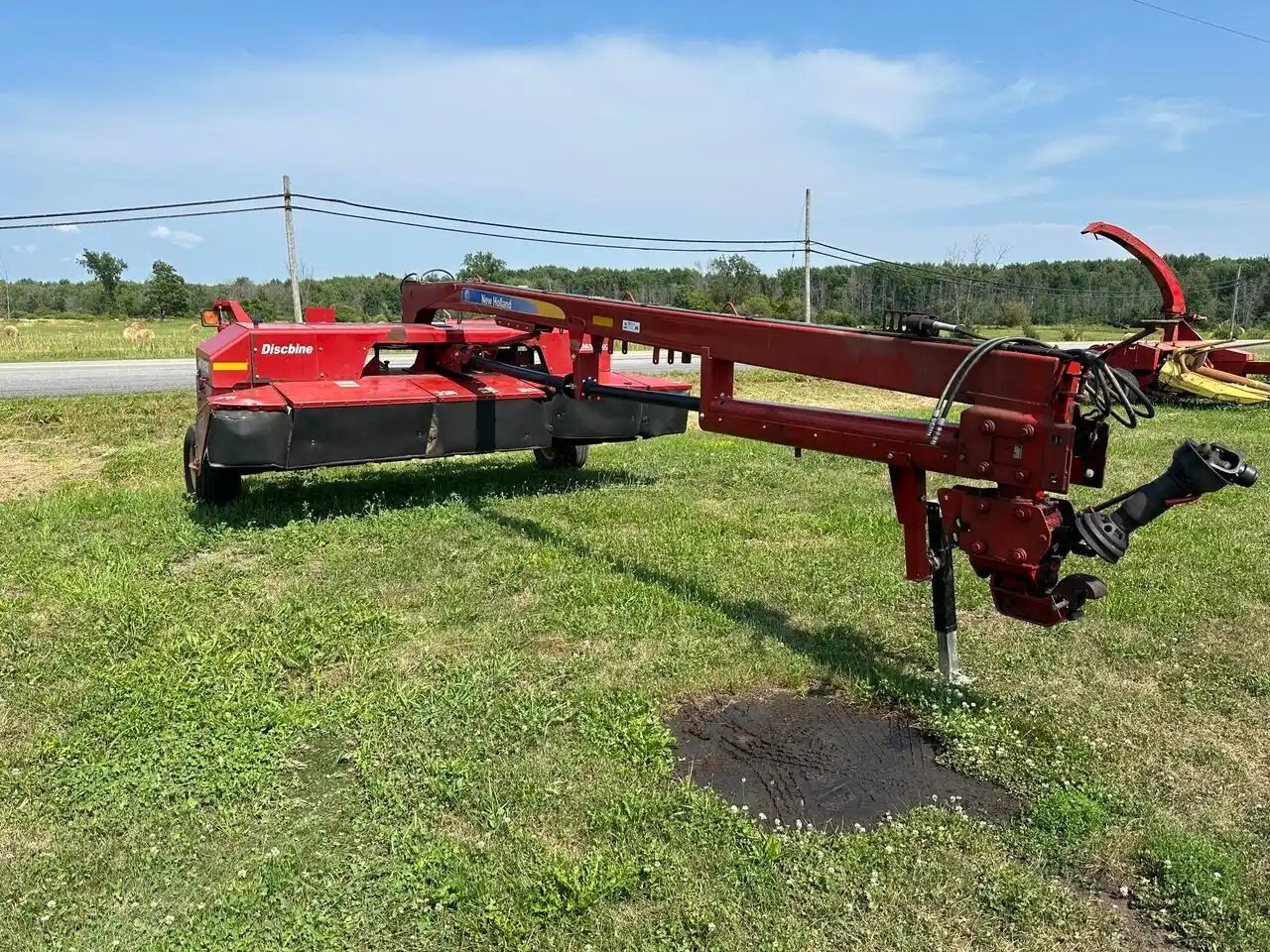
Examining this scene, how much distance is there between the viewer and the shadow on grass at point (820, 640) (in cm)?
395

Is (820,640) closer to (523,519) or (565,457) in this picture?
(523,519)

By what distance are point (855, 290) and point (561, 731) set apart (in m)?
61.4

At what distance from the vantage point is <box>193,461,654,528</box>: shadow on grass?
6.52 meters

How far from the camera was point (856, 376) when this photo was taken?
3.75 meters

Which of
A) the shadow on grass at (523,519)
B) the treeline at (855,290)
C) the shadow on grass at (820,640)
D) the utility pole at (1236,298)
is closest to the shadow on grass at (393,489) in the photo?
the shadow on grass at (523,519)

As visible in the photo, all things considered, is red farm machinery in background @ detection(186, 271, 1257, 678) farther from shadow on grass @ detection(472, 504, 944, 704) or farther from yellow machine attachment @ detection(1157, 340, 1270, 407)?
yellow machine attachment @ detection(1157, 340, 1270, 407)

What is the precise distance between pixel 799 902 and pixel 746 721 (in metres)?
1.08

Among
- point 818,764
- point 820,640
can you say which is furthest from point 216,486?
point 818,764

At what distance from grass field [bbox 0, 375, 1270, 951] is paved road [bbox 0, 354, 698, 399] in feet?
25.3

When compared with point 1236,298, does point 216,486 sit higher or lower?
lower

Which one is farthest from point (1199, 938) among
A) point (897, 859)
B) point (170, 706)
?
point (170, 706)

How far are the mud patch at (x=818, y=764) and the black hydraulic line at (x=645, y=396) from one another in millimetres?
1615

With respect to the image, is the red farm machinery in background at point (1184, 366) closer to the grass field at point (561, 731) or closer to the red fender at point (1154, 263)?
the red fender at point (1154, 263)

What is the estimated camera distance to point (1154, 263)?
429 inches
